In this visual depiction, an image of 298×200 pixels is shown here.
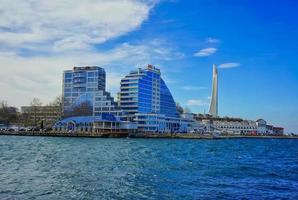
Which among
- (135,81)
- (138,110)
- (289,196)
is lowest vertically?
(289,196)

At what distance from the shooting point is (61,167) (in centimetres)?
3872

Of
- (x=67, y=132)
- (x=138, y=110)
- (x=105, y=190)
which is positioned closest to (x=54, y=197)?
(x=105, y=190)

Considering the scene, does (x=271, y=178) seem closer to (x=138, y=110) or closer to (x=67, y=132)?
(x=67, y=132)

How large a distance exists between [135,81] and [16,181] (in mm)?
167455

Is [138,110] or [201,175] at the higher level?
[138,110]

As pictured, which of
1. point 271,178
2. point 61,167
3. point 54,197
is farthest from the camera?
point 61,167

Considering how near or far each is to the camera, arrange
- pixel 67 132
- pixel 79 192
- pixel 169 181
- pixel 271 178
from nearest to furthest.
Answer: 1. pixel 79 192
2. pixel 169 181
3. pixel 271 178
4. pixel 67 132

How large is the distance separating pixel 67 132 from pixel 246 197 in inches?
5716

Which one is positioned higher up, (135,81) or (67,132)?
(135,81)

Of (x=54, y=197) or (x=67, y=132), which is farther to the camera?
(x=67, y=132)

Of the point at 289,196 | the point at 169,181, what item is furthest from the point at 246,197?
the point at 169,181

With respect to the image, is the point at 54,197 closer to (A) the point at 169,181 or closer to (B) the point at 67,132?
(A) the point at 169,181

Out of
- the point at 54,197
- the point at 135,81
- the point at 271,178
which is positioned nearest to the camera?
the point at 54,197

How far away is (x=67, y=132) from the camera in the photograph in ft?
543
